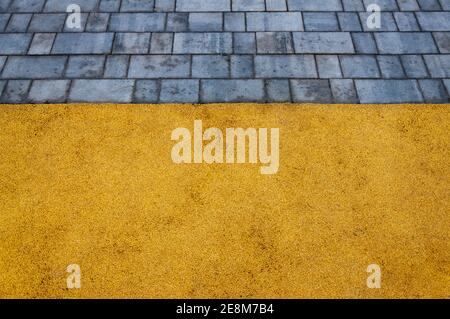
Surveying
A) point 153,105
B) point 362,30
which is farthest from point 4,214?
point 362,30

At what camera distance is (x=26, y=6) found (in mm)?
7082

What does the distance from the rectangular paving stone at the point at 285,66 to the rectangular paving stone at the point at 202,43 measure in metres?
0.56

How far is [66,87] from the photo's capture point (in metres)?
5.90

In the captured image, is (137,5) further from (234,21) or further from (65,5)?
(234,21)

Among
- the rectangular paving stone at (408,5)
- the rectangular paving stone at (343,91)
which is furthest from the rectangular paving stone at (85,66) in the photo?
the rectangular paving stone at (408,5)

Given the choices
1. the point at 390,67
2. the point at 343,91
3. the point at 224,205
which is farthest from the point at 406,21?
the point at 224,205

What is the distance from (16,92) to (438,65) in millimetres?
6029

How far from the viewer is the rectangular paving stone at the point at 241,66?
6031 mm

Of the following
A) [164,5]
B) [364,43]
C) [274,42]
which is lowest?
[364,43]

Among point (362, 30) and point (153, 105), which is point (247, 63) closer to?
point (153, 105)

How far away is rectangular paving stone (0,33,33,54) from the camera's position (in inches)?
251

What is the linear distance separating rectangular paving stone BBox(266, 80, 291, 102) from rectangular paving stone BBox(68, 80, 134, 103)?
6.26ft

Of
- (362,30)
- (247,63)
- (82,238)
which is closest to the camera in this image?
(82,238)
